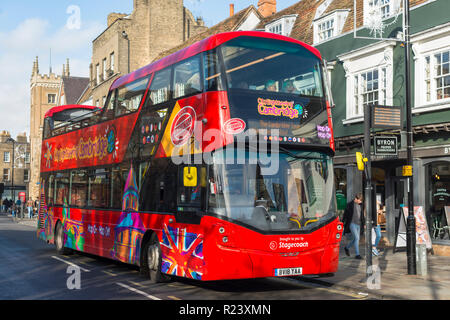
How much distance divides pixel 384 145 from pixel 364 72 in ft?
26.0

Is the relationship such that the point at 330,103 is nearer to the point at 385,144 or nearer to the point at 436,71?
the point at 385,144

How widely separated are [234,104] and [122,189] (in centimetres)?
456

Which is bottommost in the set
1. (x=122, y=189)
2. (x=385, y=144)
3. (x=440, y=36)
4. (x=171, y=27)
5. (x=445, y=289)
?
(x=445, y=289)

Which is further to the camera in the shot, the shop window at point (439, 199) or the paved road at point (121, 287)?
the shop window at point (439, 199)

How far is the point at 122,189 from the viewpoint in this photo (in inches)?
517

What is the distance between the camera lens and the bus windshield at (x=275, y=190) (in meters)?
9.54

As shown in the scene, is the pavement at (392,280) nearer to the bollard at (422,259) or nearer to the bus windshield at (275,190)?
the bollard at (422,259)

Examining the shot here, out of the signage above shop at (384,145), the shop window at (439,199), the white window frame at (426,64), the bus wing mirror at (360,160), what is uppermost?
the white window frame at (426,64)

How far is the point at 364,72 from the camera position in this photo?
65.3 ft

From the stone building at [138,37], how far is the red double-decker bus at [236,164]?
29464 mm

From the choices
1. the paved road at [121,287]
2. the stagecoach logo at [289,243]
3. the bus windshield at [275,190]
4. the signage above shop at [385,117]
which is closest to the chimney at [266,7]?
the signage above shop at [385,117]

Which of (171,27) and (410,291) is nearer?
(410,291)

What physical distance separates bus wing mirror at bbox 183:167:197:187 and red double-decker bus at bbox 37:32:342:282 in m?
0.04
